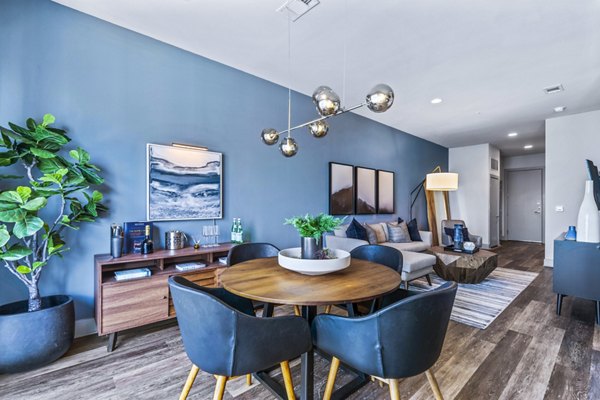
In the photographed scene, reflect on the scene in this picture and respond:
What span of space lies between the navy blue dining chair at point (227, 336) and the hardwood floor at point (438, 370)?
0.69m

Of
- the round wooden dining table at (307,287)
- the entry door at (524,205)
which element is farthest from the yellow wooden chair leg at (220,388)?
the entry door at (524,205)

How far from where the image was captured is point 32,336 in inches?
74.5

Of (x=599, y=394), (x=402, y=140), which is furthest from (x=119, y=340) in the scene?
(x=402, y=140)

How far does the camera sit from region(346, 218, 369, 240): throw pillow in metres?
4.30

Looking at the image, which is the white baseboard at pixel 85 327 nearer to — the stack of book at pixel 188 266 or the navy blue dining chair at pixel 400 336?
the stack of book at pixel 188 266

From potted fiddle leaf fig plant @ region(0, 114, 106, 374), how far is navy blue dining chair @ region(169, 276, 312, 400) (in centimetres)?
136

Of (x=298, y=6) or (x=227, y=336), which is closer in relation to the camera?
(x=227, y=336)

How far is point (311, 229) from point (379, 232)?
11.0 feet

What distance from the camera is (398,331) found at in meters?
1.19

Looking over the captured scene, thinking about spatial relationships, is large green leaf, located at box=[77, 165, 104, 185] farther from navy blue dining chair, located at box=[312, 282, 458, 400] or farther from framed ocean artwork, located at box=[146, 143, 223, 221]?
navy blue dining chair, located at box=[312, 282, 458, 400]

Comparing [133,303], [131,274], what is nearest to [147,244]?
[131,274]

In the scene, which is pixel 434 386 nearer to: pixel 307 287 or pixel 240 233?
pixel 307 287

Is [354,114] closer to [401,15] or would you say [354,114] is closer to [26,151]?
[401,15]

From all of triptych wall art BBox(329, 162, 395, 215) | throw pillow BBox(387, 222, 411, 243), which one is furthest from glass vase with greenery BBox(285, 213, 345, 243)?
throw pillow BBox(387, 222, 411, 243)
